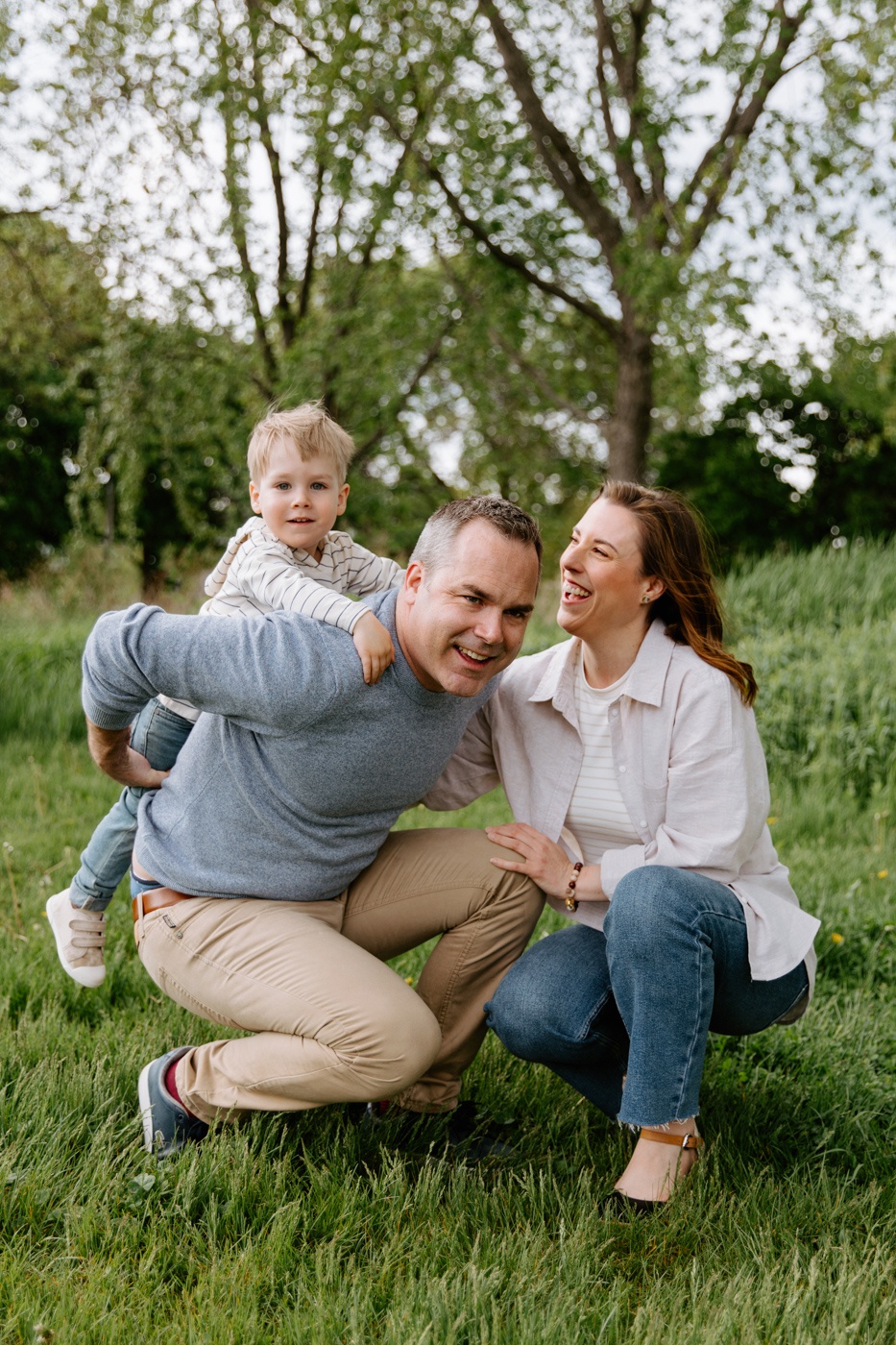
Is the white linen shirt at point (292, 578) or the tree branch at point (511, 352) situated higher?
the tree branch at point (511, 352)

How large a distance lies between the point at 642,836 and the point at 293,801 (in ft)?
2.81

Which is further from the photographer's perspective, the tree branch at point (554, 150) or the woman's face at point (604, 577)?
the tree branch at point (554, 150)

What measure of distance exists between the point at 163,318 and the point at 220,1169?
1065cm

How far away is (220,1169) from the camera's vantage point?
247cm

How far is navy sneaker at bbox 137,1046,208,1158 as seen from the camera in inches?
104

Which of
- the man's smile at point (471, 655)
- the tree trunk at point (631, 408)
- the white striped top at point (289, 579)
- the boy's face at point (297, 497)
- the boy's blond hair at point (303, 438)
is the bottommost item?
the man's smile at point (471, 655)

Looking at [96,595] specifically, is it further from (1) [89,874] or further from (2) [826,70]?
(1) [89,874]

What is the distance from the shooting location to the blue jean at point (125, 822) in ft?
10.4

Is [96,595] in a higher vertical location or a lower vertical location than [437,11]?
lower

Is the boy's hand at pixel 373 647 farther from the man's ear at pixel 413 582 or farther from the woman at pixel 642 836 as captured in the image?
the woman at pixel 642 836

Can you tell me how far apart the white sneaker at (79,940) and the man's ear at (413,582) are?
1.36 metres

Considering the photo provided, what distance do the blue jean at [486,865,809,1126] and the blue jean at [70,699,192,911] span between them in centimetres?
109

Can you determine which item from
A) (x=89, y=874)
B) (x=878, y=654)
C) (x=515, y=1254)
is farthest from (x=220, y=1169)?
(x=878, y=654)

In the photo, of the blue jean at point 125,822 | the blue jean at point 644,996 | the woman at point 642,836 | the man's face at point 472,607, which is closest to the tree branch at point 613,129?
the woman at point 642,836
